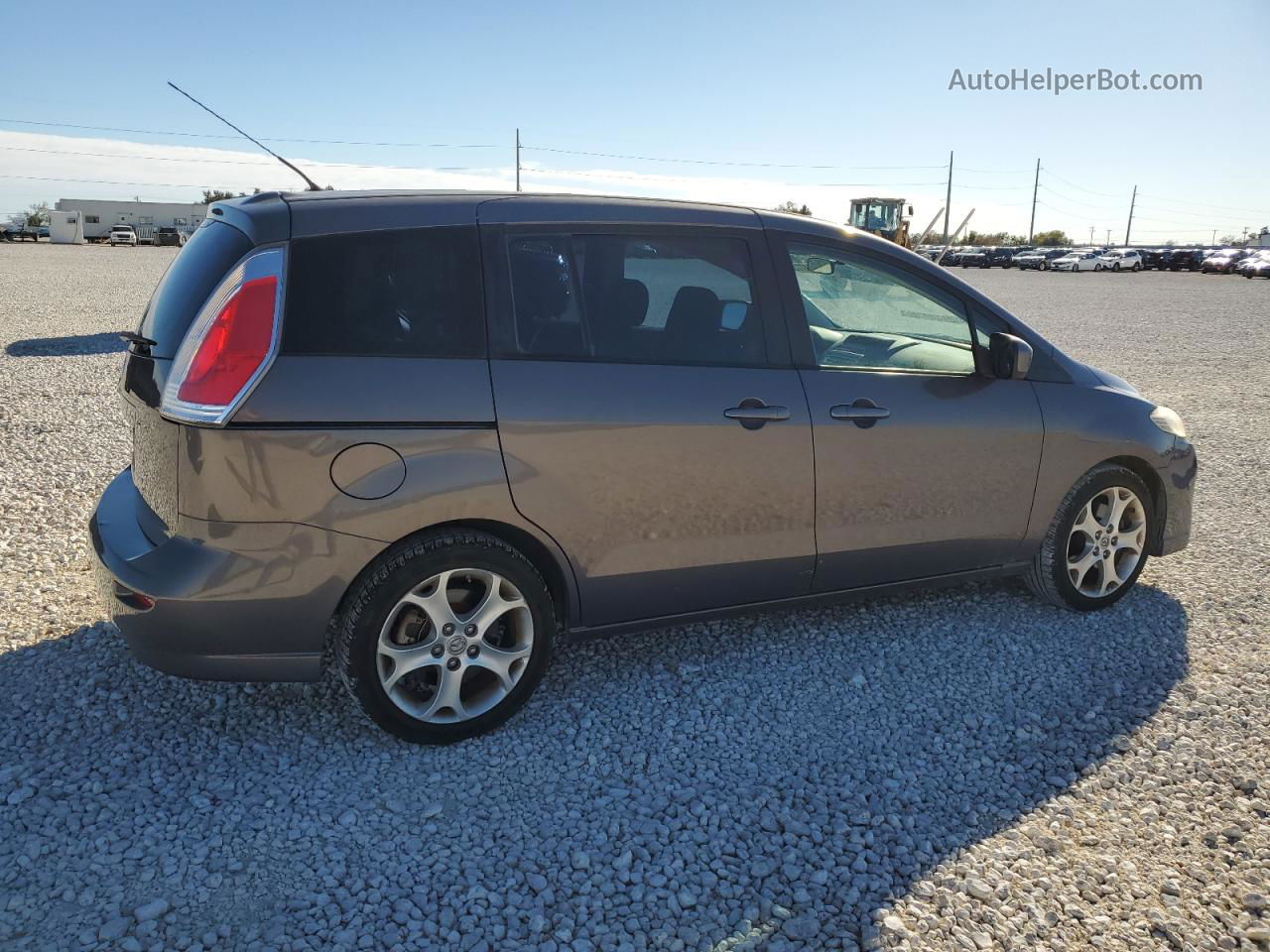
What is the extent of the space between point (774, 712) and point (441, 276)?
2007 mm

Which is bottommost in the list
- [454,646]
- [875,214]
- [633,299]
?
[454,646]

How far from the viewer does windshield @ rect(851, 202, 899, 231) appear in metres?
A: 40.2

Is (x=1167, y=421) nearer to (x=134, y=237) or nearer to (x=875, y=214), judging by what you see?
(x=875, y=214)

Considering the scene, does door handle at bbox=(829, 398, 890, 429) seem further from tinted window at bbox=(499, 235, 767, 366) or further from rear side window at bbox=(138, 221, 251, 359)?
rear side window at bbox=(138, 221, 251, 359)

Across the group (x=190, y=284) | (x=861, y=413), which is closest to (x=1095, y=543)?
(x=861, y=413)

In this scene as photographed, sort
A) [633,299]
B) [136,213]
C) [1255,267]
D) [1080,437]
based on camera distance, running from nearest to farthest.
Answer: [633,299], [1080,437], [1255,267], [136,213]

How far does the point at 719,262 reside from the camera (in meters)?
3.79

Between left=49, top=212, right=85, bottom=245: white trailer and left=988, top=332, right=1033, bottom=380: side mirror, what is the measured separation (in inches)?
2541

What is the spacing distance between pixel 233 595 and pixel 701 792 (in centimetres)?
161

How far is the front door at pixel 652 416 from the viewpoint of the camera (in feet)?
11.0

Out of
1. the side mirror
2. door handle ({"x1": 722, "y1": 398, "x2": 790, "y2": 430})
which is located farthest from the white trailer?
the side mirror

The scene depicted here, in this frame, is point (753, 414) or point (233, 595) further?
point (753, 414)

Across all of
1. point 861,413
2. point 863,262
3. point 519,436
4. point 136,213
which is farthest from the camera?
point 136,213

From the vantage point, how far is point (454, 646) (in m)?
3.34
